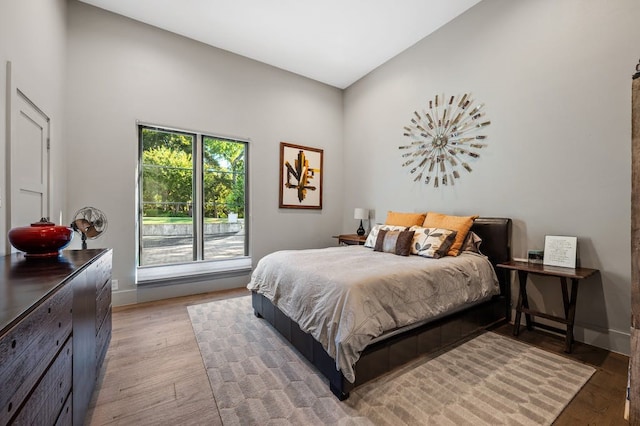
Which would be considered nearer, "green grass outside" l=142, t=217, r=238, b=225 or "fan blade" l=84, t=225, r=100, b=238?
"fan blade" l=84, t=225, r=100, b=238

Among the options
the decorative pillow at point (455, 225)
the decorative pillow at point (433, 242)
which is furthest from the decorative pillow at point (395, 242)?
the decorative pillow at point (455, 225)

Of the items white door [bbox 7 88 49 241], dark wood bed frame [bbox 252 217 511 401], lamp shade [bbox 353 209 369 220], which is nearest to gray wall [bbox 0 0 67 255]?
white door [bbox 7 88 49 241]

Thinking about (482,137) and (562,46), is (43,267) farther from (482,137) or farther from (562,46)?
(562,46)

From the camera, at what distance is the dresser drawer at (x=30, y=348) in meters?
0.63

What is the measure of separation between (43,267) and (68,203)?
86.7 inches

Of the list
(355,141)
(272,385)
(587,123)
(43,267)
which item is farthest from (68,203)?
(587,123)

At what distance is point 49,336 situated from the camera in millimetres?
913

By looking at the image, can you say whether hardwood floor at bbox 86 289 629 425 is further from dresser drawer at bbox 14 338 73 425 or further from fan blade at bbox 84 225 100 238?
fan blade at bbox 84 225 100 238

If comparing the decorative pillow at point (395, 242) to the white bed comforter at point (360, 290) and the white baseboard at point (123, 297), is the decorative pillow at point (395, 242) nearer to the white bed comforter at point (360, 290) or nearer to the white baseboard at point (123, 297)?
the white bed comforter at point (360, 290)

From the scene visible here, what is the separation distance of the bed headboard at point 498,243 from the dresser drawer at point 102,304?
3.41 m

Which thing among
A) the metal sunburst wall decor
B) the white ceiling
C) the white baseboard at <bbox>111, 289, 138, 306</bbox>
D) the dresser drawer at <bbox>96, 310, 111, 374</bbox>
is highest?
the white ceiling

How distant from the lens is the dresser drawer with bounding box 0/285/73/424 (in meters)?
0.63

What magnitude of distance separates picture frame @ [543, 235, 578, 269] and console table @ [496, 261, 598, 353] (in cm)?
7

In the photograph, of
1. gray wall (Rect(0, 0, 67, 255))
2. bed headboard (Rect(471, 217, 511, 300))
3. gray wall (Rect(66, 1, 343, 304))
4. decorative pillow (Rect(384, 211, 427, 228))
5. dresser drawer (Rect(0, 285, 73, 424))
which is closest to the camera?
dresser drawer (Rect(0, 285, 73, 424))
